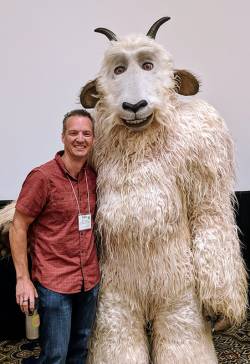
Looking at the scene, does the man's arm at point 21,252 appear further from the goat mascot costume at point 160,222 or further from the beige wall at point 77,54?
the beige wall at point 77,54

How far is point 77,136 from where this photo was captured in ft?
4.57

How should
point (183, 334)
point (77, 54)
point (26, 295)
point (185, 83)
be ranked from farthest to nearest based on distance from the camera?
point (77, 54)
point (185, 83)
point (183, 334)
point (26, 295)

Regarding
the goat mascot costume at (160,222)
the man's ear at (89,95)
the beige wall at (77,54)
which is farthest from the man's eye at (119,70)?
the beige wall at (77,54)

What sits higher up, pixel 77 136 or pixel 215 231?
pixel 77 136

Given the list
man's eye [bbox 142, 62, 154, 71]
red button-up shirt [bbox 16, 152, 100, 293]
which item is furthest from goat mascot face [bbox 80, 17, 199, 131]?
red button-up shirt [bbox 16, 152, 100, 293]

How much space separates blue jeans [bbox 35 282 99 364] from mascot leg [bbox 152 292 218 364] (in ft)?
0.81

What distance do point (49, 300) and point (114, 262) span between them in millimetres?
259

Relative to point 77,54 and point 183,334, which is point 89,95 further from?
point 77,54

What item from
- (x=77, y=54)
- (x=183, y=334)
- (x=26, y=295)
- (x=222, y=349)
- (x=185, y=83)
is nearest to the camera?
(x=26, y=295)

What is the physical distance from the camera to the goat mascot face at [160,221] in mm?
1434

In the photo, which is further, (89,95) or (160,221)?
(89,95)

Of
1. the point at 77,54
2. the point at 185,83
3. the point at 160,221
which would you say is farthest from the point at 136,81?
the point at 77,54

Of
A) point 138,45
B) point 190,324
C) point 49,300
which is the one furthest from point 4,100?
point 190,324

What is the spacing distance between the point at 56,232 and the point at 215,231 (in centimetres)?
52
